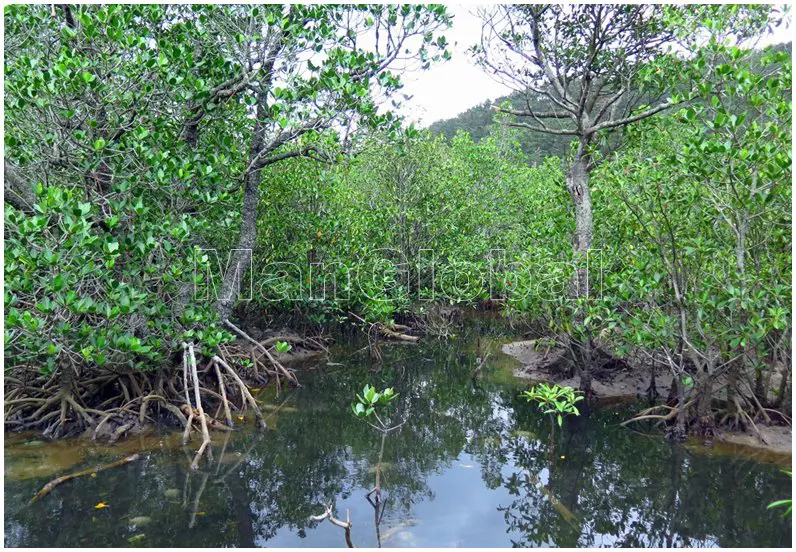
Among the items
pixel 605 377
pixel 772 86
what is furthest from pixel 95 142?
pixel 605 377

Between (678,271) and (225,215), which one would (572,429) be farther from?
(225,215)

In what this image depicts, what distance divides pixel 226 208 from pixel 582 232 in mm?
6309

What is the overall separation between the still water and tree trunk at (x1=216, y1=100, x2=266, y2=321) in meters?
2.27

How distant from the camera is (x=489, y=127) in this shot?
26.0 m

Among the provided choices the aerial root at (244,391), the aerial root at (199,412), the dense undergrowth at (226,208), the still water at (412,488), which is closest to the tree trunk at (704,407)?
the dense undergrowth at (226,208)

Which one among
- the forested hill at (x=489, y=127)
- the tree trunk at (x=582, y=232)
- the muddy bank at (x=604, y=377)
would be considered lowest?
the muddy bank at (x=604, y=377)

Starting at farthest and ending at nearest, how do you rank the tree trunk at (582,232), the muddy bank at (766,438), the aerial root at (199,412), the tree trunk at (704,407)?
the tree trunk at (582,232)
the tree trunk at (704,407)
the muddy bank at (766,438)
the aerial root at (199,412)

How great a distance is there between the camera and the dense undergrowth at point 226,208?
21.1 feet

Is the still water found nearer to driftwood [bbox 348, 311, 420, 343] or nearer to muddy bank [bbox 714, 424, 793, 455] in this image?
muddy bank [bbox 714, 424, 793, 455]

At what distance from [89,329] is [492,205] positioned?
46.0 ft

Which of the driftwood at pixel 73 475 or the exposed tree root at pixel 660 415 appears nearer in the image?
the driftwood at pixel 73 475

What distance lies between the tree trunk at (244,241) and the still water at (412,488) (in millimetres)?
2273

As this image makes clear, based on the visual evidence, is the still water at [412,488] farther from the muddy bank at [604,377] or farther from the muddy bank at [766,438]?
the muddy bank at [604,377]

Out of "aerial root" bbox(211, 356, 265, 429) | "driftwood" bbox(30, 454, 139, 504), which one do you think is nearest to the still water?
"driftwood" bbox(30, 454, 139, 504)
